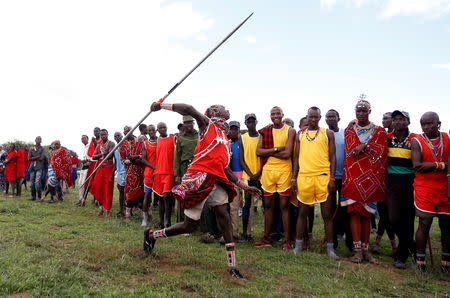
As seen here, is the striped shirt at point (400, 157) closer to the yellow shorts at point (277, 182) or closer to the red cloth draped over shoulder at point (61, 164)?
the yellow shorts at point (277, 182)

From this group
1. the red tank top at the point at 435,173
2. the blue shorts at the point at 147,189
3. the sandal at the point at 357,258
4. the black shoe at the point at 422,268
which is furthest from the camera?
the blue shorts at the point at 147,189

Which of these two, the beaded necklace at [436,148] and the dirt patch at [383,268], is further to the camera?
the beaded necklace at [436,148]

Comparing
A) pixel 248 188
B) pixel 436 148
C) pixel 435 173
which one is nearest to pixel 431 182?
pixel 435 173

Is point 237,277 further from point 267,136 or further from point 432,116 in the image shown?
point 432,116

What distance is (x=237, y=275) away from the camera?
12.8 feet

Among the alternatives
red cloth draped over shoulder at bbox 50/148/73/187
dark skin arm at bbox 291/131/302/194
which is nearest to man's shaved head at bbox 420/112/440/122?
dark skin arm at bbox 291/131/302/194

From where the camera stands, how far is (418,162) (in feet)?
15.4

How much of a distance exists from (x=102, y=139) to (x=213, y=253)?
5.31 m

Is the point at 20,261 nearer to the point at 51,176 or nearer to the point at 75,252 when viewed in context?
the point at 75,252

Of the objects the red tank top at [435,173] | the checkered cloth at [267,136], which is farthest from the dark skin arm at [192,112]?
the red tank top at [435,173]

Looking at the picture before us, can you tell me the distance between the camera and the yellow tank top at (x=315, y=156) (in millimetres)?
5355

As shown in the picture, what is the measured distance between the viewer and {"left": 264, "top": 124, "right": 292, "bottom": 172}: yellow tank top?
19.2ft

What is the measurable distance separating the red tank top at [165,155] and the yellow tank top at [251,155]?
5.57ft

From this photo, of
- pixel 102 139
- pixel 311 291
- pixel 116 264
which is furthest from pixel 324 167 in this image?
A: pixel 102 139
